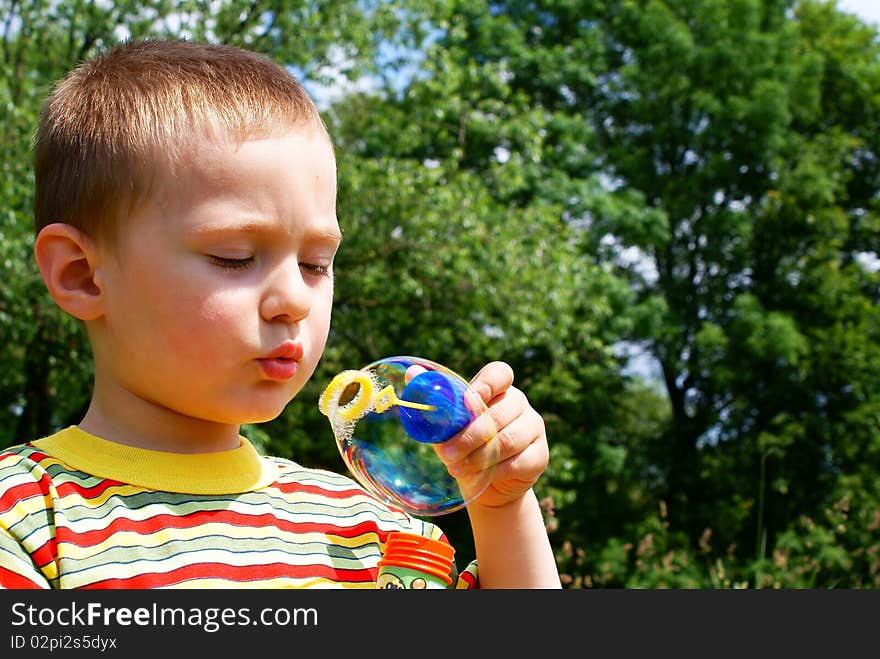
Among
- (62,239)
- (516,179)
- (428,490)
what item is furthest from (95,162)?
(516,179)

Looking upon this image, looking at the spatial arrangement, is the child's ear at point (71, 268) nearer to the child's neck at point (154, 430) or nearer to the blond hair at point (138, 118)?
the blond hair at point (138, 118)

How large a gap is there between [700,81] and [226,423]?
61.0 feet

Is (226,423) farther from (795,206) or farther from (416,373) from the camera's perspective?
(795,206)

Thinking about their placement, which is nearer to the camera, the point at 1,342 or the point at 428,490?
the point at 428,490

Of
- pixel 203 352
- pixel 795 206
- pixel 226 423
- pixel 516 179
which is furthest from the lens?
pixel 795 206

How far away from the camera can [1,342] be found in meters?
Answer: 10.1

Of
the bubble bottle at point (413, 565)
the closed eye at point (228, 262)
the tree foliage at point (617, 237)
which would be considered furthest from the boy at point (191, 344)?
the tree foliage at point (617, 237)

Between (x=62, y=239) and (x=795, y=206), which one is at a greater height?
(x=795, y=206)

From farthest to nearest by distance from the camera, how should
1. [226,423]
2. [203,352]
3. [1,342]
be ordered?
[1,342] → [226,423] → [203,352]

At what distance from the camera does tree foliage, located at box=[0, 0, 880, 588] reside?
37.8 feet

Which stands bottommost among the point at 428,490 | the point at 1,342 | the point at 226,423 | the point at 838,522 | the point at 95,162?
the point at 838,522

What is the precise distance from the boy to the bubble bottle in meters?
0.12

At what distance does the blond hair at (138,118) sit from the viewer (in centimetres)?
143

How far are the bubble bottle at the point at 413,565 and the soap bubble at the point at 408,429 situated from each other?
0.12 meters
